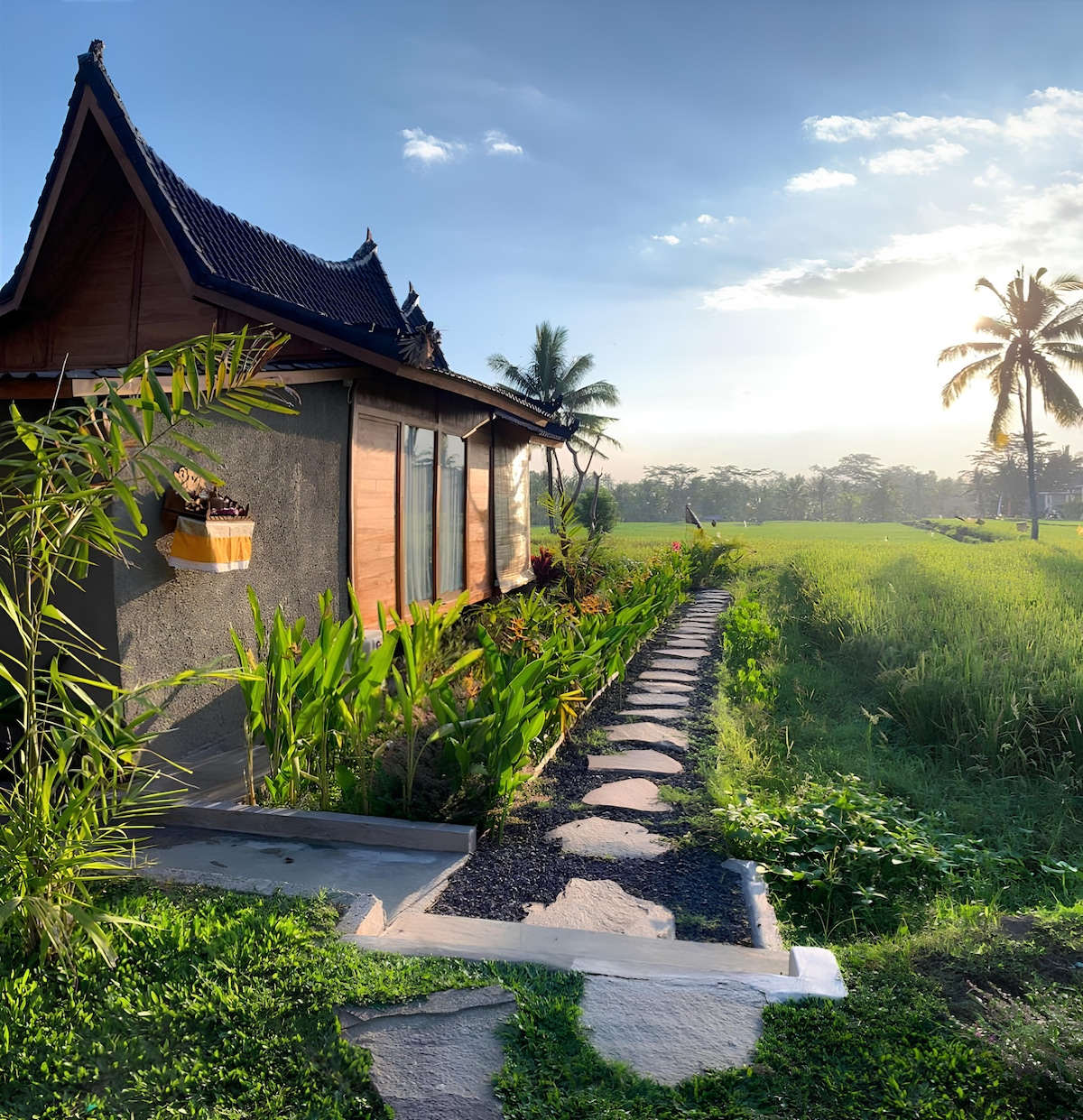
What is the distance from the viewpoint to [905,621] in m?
8.06

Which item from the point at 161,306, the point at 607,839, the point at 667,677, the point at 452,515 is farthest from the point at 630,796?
the point at 161,306

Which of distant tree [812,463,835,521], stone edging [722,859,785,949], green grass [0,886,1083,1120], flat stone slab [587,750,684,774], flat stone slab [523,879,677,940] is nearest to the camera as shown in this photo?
green grass [0,886,1083,1120]

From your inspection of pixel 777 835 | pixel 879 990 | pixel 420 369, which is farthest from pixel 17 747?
pixel 420 369

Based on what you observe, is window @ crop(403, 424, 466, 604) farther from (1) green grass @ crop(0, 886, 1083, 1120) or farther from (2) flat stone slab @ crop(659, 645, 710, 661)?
(1) green grass @ crop(0, 886, 1083, 1120)

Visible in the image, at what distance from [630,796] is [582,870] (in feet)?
3.13

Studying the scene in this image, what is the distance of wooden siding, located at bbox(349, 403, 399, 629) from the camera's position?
6156 millimetres

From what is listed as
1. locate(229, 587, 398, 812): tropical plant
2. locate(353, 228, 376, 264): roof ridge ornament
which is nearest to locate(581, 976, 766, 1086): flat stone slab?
locate(229, 587, 398, 812): tropical plant

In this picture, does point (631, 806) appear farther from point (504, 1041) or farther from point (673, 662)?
point (673, 662)

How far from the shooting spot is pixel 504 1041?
2029 millimetres

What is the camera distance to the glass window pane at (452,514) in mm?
7914

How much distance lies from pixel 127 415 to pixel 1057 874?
160 inches

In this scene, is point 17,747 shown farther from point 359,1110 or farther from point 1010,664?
point 1010,664

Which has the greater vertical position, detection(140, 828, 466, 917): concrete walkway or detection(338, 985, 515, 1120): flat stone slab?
detection(338, 985, 515, 1120): flat stone slab

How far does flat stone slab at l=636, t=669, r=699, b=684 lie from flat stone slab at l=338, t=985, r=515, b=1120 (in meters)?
5.20
